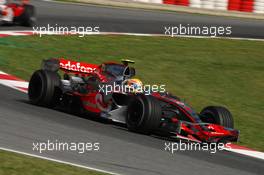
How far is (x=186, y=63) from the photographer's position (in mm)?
17984

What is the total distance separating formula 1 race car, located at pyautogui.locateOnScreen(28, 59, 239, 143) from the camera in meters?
10.3

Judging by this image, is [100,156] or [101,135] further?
[101,135]

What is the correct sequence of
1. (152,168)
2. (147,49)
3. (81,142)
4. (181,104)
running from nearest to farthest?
(152,168)
(81,142)
(181,104)
(147,49)

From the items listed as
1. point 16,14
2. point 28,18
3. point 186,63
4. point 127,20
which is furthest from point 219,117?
point 127,20

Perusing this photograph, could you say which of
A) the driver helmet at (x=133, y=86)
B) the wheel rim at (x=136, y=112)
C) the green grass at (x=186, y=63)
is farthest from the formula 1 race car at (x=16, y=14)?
the wheel rim at (x=136, y=112)

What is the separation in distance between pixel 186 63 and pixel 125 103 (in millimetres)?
6995

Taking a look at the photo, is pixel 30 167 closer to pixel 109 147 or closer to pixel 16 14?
pixel 109 147

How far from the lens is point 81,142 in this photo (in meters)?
9.24

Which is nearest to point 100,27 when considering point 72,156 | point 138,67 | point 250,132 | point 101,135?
point 138,67

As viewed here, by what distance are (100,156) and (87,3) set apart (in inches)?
808

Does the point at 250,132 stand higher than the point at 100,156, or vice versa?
the point at 100,156

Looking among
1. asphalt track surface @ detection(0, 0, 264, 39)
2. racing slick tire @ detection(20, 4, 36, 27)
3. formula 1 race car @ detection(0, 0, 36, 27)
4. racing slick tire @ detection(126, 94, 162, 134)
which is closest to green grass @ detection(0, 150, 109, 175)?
racing slick tire @ detection(126, 94, 162, 134)

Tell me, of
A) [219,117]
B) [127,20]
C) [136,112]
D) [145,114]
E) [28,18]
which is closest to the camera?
[145,114]

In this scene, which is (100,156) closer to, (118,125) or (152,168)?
(152,168)
